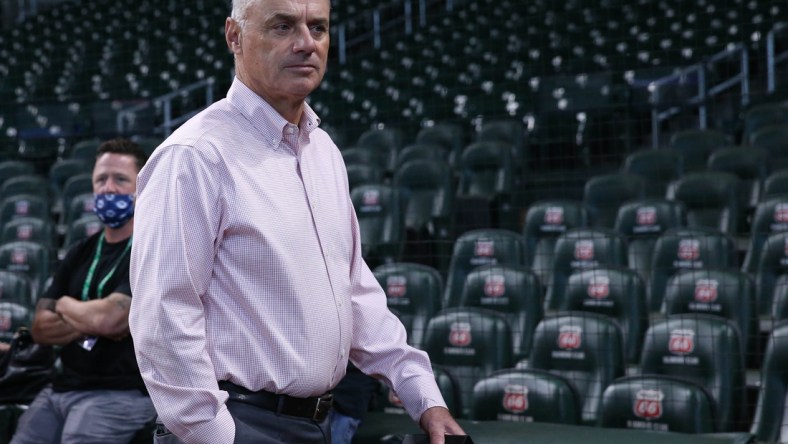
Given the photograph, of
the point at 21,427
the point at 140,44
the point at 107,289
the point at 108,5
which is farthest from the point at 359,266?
the point at 108,5

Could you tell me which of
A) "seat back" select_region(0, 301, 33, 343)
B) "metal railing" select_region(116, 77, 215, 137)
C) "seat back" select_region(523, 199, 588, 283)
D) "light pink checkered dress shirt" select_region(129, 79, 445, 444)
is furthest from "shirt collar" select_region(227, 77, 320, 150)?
"metal railing" select_region(116, 77, 215, 137)

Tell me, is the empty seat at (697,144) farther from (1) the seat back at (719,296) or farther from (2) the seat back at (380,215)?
(1) the seat back at (719,296)

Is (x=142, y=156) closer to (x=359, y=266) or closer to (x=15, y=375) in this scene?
(x=15, y=375)

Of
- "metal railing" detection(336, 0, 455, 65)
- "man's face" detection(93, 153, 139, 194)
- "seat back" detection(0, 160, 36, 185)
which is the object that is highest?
"metal railing" detection(336, 0, 455, 65)

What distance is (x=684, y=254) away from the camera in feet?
18.3

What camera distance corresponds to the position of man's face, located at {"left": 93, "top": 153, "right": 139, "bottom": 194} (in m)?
3.67

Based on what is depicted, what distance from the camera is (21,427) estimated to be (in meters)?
3.56

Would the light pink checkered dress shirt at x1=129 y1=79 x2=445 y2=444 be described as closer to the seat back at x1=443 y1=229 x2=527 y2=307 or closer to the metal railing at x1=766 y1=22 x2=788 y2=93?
the seat back at x1=443 y1=229 x2=527 y2=307

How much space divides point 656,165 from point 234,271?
544cm

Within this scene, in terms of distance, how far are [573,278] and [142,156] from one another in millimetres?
2490

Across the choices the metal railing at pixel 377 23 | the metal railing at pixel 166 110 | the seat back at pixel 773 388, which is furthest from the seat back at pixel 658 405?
the metal railing at pixel 377 23

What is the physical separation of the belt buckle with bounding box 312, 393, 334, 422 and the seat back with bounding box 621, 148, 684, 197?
5085 millimetres

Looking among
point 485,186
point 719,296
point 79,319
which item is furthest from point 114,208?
point 485,186

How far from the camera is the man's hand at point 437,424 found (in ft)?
7.14
